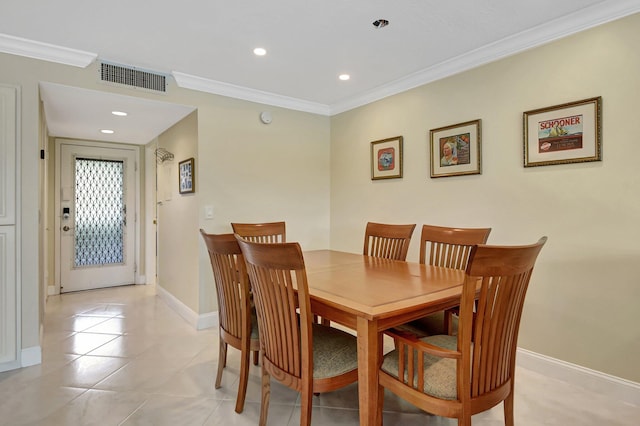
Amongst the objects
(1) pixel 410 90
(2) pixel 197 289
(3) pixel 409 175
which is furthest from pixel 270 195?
(1) pixel 410 90

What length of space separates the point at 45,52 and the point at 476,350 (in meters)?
3.42

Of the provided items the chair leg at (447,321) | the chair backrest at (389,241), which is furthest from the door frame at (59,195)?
the chair leg at (447,321)

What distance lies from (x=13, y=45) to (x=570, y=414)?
4.34m

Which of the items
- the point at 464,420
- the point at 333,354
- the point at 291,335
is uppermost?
the point at 291,335

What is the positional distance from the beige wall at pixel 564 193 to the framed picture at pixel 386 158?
0.27 metres

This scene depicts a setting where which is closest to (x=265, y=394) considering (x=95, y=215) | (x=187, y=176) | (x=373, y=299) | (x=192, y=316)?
(x=373, y=299)

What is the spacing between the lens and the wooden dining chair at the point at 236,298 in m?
1.94

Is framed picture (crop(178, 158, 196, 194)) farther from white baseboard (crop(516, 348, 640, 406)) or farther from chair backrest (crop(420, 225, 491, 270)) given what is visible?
white baseboard (crop(516, 348, 640, 406))

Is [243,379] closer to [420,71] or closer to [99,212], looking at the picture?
[420,71]

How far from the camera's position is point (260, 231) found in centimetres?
304

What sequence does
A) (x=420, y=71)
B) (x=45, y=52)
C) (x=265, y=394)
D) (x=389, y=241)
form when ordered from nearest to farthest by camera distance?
(x=265, y=394) < (x=45, y=52) < (x=389, y=241) < (x=420, y=71)

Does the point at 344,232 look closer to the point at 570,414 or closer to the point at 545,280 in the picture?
the point at 545,280

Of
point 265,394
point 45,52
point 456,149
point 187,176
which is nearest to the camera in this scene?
point 265,394

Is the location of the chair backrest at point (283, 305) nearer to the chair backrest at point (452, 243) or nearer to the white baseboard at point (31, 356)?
the chair backrest at point (452, 243)
